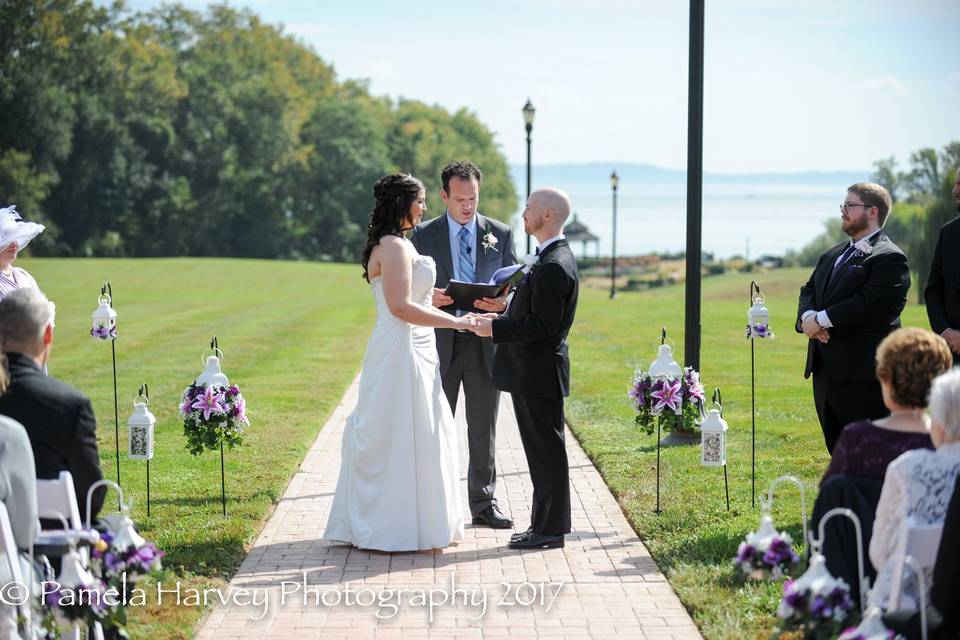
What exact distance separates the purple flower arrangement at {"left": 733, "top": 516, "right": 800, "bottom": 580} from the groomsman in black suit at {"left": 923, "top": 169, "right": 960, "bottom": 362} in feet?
12.0

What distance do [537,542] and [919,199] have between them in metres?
60.0

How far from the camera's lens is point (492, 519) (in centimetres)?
848

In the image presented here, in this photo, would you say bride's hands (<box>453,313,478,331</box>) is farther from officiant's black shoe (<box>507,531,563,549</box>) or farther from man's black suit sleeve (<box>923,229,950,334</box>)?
man's black suit sleeve (<box>923,229,950,334</box>)

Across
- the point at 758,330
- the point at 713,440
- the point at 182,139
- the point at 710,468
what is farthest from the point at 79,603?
the point at 182,139

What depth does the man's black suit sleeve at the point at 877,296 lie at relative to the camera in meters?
7.89

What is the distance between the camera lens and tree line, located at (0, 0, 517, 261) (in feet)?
226

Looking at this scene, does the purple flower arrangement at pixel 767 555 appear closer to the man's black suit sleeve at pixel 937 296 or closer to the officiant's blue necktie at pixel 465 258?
the man's black suit sleeve at pixel 937 296

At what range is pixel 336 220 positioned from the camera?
274ft

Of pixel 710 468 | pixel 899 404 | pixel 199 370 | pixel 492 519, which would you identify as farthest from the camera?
pixel 199 370

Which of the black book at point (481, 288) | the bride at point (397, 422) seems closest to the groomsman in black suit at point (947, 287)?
the black book at point (481, 288)

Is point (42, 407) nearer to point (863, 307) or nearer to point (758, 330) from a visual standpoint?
point (863, 307)

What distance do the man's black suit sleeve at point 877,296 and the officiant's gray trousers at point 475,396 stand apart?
2.49 m

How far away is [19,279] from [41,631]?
3462 mm

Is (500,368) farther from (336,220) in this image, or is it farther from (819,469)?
(336,220)
